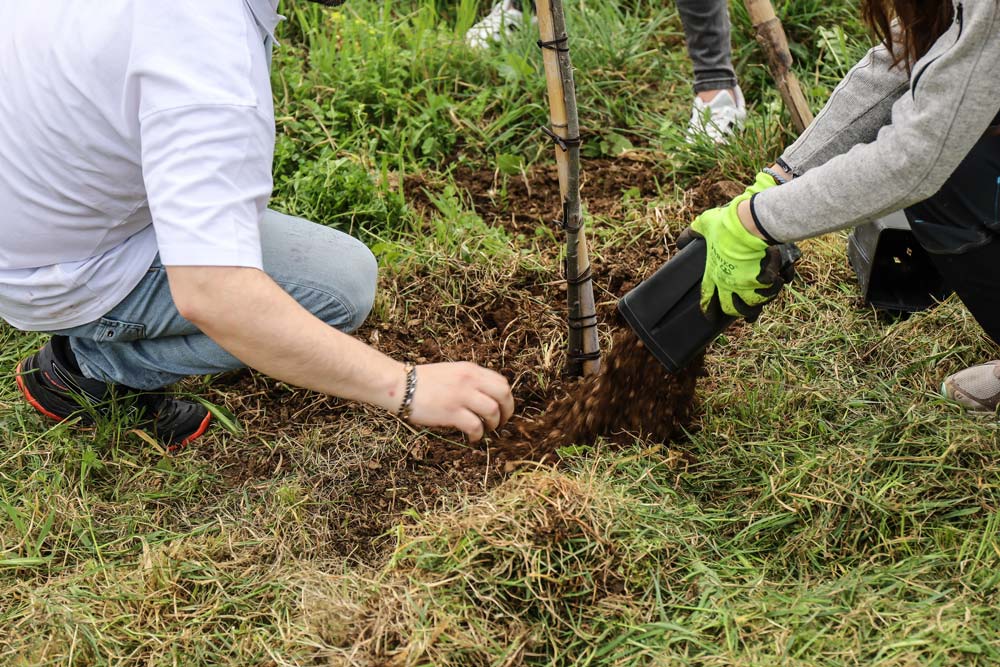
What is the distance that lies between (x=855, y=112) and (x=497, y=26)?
6.20 ft

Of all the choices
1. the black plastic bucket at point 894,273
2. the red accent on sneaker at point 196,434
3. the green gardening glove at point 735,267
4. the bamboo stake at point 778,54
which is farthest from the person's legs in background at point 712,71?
the red accent on sneaker at point 196,434

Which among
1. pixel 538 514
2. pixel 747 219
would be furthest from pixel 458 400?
pixel 747 219

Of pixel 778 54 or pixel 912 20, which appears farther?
pixel 778 54

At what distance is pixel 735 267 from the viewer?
1.81m

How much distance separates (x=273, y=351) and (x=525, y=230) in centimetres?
146

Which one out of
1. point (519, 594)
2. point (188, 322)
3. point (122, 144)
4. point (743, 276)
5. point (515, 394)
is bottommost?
point (515, 394)

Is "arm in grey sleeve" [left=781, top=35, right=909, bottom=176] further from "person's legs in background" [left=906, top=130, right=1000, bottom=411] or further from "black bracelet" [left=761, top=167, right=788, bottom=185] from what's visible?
"person's legs in background" [left=906, top=130, right=1000, bottom=411]

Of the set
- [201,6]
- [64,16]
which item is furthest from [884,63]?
[64,16]

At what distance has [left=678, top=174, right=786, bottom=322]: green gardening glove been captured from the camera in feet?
5.90

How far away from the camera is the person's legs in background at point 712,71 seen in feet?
9.71

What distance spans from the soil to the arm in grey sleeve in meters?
0.52

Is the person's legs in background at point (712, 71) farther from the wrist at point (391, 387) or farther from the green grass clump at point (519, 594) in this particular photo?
the wrist at point (391, 387)

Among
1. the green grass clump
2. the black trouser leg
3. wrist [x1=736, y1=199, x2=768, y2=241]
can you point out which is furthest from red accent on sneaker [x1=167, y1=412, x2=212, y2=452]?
the black trouser leg

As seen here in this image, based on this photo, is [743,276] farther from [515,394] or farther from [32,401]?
[32,401]
